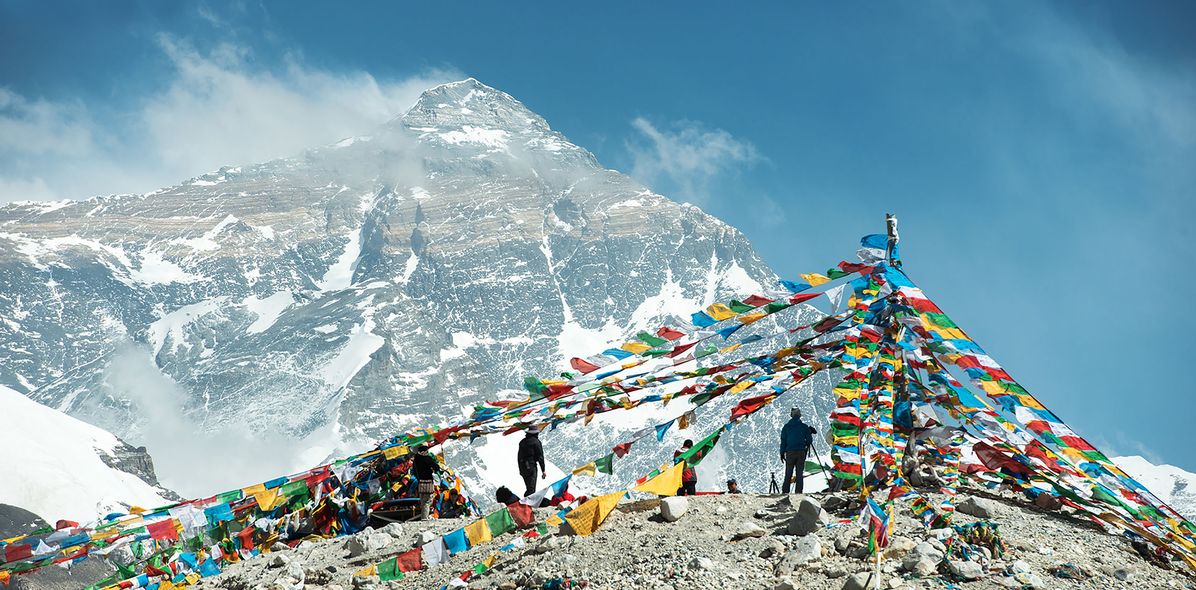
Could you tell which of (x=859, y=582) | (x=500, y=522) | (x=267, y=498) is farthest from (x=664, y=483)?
(x=267, y=498)

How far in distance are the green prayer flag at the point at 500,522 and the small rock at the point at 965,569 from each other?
14.3 ft

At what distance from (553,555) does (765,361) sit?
381 cm

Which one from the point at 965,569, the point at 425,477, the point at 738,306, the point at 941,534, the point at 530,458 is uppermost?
the point at 738,306

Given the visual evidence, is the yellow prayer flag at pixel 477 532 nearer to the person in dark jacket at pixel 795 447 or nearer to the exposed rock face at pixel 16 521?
the person in dark jacket at pixel 795 447

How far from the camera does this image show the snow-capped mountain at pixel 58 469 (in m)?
40.2

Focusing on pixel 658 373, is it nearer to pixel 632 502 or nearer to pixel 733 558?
pixel 632 502

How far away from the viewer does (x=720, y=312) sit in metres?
12.9

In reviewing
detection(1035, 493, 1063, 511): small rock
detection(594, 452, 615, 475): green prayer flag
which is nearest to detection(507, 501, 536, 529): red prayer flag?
detection(594, 452, 615, 475): green prayer flag

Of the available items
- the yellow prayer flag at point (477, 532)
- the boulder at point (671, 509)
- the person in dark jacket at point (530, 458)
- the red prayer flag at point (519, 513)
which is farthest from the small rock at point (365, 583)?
the person in dark jacket at point (530, 458)

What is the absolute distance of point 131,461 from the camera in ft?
223

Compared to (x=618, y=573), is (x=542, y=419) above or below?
above

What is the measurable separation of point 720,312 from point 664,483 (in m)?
2.97

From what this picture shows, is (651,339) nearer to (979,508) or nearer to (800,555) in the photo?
(800,555)

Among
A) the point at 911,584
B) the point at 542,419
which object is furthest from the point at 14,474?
the point at 911,584
